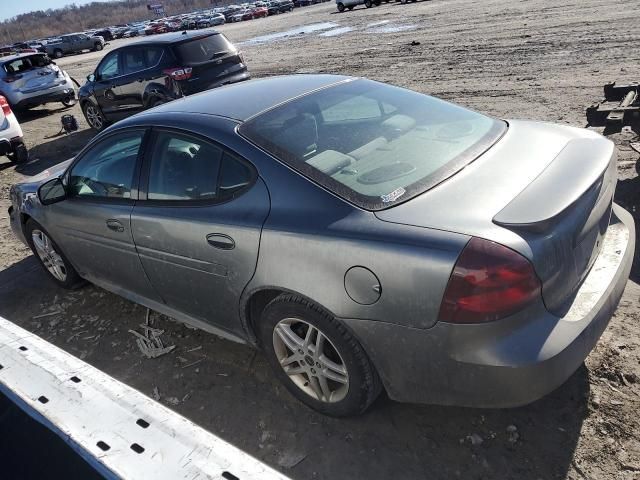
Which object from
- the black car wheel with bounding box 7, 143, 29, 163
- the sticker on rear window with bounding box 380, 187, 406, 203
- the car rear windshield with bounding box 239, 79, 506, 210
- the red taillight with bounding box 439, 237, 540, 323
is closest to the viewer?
the red taillight with bounding box 439, 237, 540, 323

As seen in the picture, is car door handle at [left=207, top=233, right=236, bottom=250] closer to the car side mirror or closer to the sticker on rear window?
the sticker on rear window

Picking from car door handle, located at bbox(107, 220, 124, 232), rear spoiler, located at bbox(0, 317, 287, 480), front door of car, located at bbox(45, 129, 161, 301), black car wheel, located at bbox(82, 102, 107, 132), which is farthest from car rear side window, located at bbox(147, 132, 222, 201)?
black car wheel, located at bbox(82, 102, 107, 132)

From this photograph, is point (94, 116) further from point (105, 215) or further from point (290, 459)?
point (290, 459)

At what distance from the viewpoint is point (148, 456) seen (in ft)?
4.35

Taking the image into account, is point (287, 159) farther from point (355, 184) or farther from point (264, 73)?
point (264, 73)

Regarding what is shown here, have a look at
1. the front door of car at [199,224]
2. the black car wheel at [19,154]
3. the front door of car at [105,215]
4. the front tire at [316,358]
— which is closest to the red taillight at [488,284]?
the front tire at [316,358]

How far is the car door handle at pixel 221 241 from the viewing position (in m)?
2.66

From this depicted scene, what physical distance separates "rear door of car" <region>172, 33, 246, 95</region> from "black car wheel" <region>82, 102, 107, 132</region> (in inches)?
115

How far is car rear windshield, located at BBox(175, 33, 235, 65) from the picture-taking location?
9.07 meters

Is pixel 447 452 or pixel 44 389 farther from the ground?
pixel 44 389

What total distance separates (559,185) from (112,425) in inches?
78.9

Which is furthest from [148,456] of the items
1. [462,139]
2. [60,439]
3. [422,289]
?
[462,139]

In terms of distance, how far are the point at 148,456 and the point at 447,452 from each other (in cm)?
161

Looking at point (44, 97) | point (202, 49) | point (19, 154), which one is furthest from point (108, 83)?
point (44, 97)
